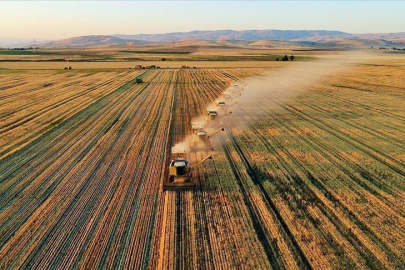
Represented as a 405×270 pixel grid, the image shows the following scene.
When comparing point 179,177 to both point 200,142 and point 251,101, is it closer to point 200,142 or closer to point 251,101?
point 200,142

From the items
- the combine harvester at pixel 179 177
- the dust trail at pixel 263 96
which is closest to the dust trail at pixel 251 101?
the dust trail at pixel 263 96

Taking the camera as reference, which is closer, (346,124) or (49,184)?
(49,184)

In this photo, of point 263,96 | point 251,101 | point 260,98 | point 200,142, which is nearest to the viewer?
point 200,142

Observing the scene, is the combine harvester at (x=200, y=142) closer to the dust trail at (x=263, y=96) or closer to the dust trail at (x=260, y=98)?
the dust trail at (x=260, y=98)

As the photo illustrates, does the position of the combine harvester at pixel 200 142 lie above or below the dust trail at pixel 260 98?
above

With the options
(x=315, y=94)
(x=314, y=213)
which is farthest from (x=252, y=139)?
(x=315, y=94)

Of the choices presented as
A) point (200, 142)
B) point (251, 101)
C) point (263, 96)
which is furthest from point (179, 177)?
point (263, 96)

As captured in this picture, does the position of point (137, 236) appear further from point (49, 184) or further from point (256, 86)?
point (256, 86)

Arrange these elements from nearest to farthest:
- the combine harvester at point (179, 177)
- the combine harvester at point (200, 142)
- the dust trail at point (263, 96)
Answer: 1. the combine harvester at point (179, 177)
2. the combine harvester at point (200, 142)
3. the dust trail at point (263, 96)

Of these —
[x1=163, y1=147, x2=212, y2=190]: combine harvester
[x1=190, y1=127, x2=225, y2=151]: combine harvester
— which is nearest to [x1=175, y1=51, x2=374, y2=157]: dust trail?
[x1=190, y1=127, x2=225, y2=151]: combine harvester

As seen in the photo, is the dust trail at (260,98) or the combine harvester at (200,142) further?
the dust trail at (260,98)

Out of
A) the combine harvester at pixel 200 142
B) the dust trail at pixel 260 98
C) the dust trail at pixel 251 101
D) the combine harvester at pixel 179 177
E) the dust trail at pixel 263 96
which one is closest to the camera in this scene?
the combine harvester at pixel 179 177
